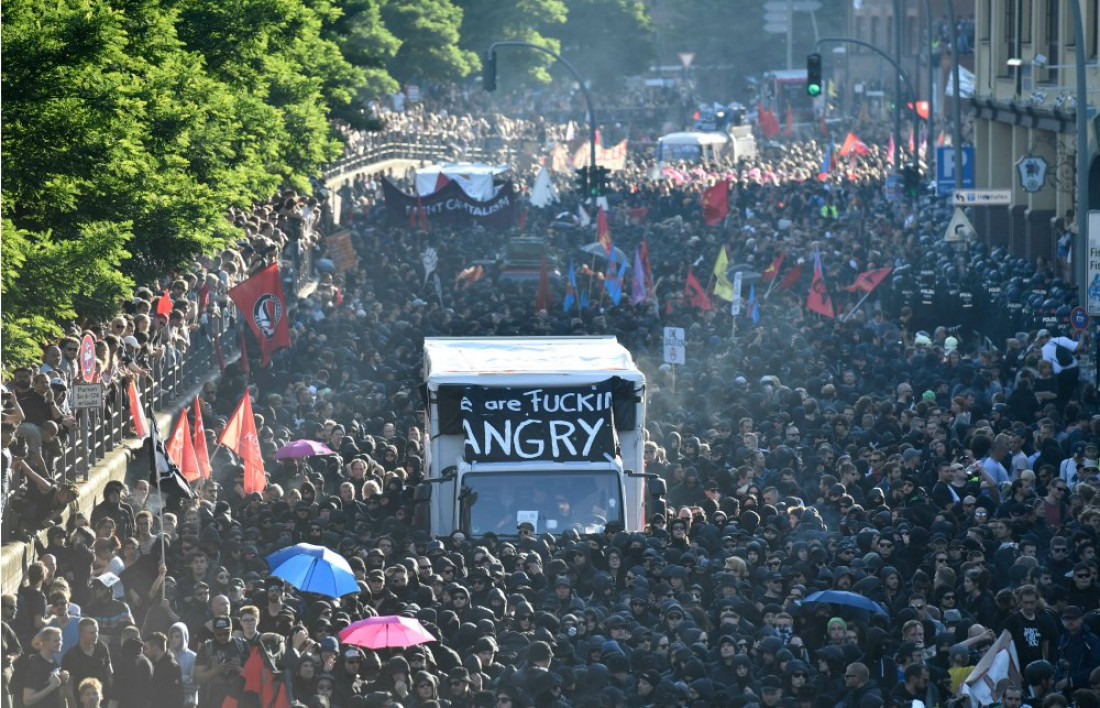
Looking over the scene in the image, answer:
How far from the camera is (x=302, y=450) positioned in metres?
23.0

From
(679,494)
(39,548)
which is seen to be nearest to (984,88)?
(679,494)

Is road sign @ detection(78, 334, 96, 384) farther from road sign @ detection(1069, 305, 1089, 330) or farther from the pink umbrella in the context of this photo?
road sign @ detection(1069, 305, 1089, 330)

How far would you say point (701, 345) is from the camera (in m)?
31.3

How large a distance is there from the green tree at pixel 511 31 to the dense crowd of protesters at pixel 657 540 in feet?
186

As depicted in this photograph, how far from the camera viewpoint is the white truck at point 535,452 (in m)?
20.0

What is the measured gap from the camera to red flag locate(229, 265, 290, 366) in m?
27.3

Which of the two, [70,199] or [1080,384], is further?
[1080,384]

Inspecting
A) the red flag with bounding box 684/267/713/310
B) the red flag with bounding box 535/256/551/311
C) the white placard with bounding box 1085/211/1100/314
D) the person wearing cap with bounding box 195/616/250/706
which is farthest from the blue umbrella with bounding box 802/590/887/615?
the red flag with bounding box 684/267/713/310

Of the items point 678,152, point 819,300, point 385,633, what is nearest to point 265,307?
point 819,300

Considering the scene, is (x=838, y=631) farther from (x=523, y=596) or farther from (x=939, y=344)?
(x=939, y=344)

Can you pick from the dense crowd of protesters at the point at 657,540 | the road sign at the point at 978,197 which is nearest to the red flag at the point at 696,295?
the dense crowd of protesters at the point at 657,540

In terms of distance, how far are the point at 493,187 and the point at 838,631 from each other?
123 ft

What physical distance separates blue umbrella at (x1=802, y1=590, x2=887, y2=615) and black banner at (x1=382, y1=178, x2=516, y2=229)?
33068 mm

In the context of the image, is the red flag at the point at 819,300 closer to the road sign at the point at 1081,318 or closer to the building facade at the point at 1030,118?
the road sign at the point at 1081,318
